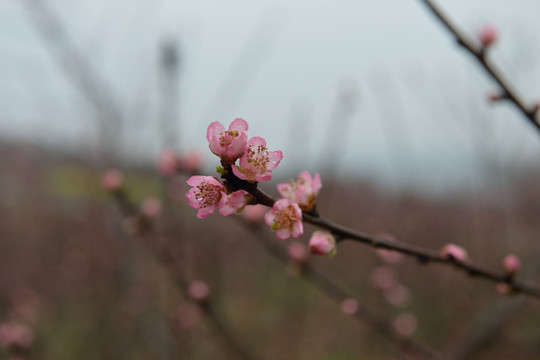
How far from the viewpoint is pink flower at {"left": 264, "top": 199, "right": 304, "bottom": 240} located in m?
0.78

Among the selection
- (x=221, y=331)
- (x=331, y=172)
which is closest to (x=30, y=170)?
(x=331, y=172)

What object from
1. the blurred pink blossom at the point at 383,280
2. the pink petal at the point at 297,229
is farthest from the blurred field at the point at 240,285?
the pink petal at the point at 297,229

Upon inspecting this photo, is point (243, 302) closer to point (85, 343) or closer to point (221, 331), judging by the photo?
point (85, 343)

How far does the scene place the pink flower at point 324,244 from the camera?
2.89 ft

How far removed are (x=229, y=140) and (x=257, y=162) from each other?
7cm

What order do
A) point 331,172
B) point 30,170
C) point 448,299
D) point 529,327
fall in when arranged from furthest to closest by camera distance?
point 30,170 → point 448,299 → point 529,327 → point 331,172

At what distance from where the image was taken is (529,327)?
5180mm

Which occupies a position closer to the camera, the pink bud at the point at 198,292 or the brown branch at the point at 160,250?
the brown branch at the point at 160,250

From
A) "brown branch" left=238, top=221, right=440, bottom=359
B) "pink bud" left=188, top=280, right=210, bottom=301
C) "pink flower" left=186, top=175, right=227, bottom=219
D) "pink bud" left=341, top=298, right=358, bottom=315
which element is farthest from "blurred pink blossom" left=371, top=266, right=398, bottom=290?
"pink flower" left=186, top=175, right=227, bottom=219

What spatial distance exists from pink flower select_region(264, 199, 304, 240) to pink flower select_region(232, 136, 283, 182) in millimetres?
67

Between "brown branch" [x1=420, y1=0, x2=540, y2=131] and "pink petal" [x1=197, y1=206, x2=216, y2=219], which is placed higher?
"brown branch" [x1=420, y1=0, x2=540, y2=131]

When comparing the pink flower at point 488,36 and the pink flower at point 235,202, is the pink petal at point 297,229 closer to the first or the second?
the pink flower at point 235,202

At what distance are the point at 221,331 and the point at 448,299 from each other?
558 centimetres

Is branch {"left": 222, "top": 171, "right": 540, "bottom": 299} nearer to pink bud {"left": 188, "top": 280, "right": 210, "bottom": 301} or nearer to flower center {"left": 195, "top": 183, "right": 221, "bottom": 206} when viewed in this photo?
flower center {"left": 195, "top": 183, "right": 221, "bottom": 206}
